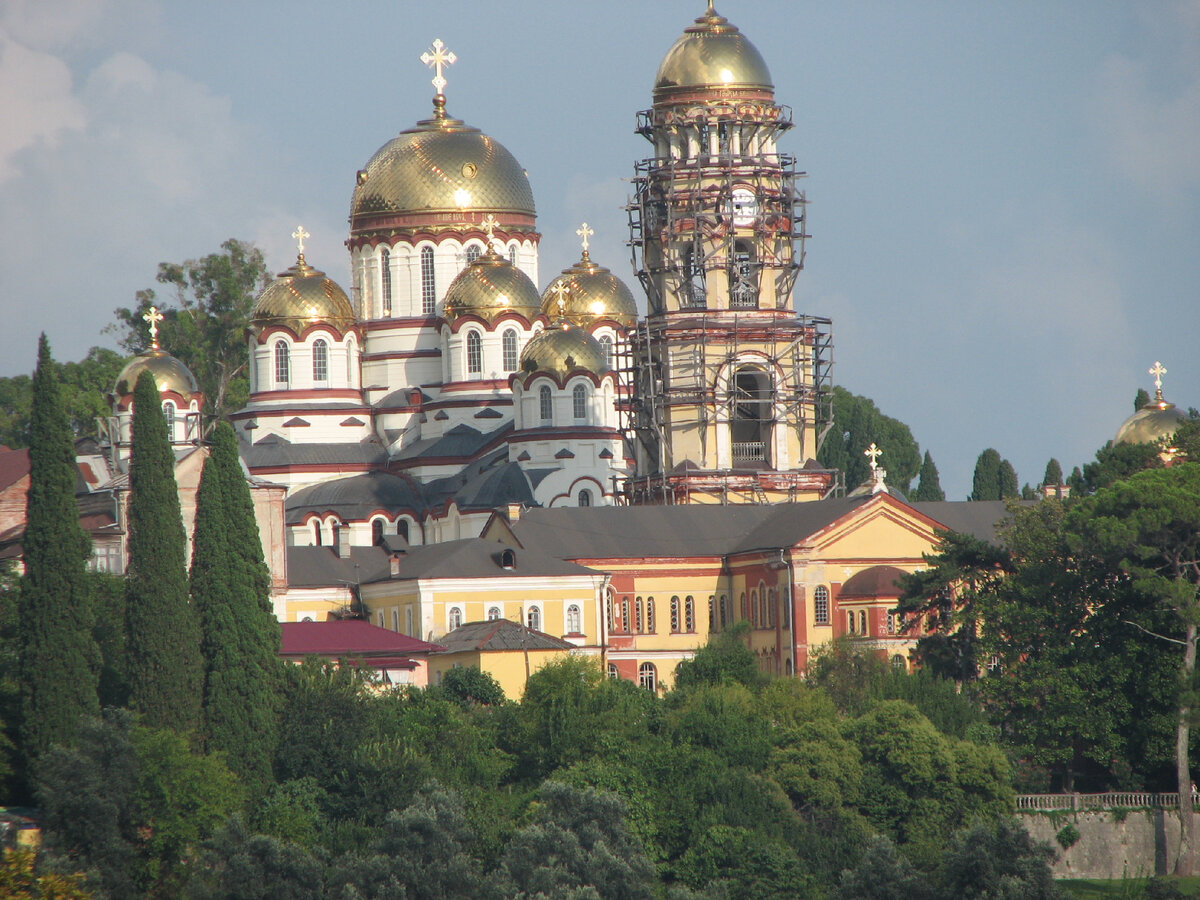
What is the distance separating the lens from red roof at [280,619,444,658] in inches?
2413

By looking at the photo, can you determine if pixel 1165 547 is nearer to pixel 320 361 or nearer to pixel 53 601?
pixel 53 601

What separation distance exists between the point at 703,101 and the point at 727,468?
9.38m

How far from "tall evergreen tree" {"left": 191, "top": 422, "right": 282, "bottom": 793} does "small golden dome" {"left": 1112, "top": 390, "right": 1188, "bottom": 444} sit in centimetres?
3135

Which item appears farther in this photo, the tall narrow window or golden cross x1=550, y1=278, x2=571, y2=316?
golden cross x1=550, y1=278, x2=571, y2=316

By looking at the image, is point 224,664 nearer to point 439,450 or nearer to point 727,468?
point 727,468

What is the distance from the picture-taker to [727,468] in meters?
73.0

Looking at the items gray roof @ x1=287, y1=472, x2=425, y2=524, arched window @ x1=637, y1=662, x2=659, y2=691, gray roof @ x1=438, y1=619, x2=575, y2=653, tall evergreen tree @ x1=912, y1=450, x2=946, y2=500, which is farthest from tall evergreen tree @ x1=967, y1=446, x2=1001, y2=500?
gray roof @ x1=438, y1=619, x2=575, y2=653

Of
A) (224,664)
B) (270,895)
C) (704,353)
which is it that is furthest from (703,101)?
(270,895)

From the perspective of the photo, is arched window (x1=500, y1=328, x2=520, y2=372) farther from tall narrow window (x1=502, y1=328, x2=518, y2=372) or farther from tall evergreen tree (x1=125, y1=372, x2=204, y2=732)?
tall evergreen tree (x1=125, y1=372, x2=204, y2=732)

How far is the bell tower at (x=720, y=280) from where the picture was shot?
72.7 metres

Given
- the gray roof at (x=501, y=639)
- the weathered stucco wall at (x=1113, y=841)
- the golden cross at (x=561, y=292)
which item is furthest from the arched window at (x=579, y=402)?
the weathered stucco wall at (x=1113, y=841)

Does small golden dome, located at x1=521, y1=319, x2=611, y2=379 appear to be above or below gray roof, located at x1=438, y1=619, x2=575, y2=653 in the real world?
above

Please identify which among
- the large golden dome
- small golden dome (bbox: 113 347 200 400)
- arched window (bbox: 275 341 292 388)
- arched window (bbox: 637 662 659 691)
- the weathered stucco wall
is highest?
the large golden dome

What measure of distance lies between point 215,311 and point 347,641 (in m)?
41.8
